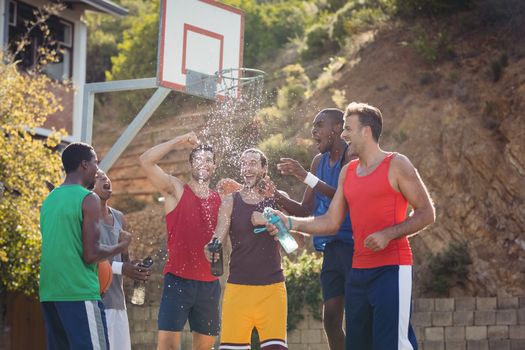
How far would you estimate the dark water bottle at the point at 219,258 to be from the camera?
8188 mm

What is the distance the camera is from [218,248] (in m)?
8.20

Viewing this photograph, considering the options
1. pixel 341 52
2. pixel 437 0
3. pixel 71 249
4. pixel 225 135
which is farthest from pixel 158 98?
pixel 341 52

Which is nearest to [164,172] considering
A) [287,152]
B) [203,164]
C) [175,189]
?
[175,189]

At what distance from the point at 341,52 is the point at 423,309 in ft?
40.5

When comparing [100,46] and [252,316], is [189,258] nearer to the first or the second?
[252,316]

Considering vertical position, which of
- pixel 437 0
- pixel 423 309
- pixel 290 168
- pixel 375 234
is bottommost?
pixel 423 309

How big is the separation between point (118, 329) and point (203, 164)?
1755 mm

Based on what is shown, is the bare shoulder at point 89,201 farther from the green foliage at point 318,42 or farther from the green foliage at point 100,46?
the green foliage at point 100,46

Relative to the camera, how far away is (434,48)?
21797mm

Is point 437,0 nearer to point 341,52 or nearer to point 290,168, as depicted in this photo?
point 341,52

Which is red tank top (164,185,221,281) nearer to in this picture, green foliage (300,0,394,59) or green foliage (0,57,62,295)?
green foliage (0,57,62,295)

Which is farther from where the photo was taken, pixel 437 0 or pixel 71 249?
pixel 437 0

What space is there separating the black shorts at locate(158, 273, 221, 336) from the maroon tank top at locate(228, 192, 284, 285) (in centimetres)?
69

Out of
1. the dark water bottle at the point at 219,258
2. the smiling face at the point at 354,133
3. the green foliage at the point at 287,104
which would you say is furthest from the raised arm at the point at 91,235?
the green foliage at the point at 287,104
